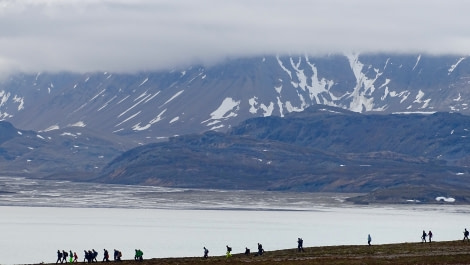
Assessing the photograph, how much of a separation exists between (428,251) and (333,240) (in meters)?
69.7

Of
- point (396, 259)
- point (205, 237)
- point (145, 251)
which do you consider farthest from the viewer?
point (205, 237)

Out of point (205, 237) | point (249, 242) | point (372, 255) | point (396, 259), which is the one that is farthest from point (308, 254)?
point (205, 237)

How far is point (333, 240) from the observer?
187 m

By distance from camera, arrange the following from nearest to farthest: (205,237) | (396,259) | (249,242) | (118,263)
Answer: (396,259), (118,263), (249,242), (205,237)

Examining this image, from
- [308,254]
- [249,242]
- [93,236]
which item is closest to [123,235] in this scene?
[93,236]

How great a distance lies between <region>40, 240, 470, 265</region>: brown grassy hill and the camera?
106 metres

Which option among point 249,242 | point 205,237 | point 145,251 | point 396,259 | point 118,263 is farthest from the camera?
point 205,237

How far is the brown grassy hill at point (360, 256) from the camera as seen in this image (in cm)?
10616

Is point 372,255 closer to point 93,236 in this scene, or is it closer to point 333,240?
point 333,240

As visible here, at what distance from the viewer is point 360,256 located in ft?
377

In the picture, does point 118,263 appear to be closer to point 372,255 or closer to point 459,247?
point 372,255

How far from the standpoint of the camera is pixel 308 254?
123 m

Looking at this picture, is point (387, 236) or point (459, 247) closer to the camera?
point (459, 247)

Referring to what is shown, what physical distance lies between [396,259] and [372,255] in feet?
26.6
